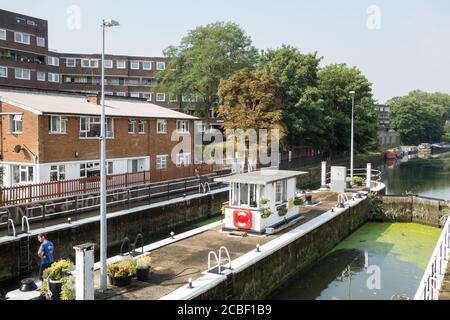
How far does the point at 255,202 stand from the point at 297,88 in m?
33.7

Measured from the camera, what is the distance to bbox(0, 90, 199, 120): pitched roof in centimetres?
2807

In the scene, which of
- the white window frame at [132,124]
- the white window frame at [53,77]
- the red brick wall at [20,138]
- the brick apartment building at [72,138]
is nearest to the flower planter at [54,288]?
the brick apartment building at [72,138]

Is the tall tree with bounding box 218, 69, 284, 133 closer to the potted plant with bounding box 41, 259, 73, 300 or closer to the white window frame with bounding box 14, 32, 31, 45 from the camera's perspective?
the white window frame with bounding box 14, 32, 31, 45

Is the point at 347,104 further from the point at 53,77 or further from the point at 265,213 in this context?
the point at 265,213

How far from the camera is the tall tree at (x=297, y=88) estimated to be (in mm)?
52188

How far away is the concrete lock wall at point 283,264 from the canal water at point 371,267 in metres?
0.40

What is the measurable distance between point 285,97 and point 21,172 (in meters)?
31.9

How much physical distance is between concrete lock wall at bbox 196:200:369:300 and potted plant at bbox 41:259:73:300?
12.8 ft

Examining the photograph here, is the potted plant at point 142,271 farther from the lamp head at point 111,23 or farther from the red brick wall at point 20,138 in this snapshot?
the red brick wall at point 20,138

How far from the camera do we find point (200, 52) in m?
63.2

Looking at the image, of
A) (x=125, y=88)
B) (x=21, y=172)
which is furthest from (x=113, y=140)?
(x=125, y=88)

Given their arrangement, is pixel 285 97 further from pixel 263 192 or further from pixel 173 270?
pixel 173 270
